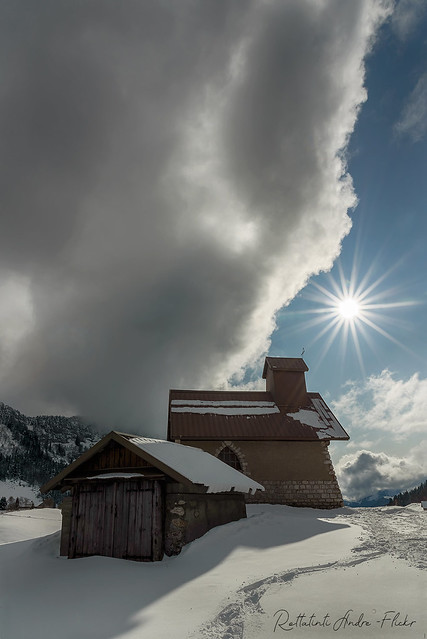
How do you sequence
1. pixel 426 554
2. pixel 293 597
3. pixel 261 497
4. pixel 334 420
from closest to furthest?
pixel 293 597
pixel 426 554
pixel 261 497
pixel 334 420

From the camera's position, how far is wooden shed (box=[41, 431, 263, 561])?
1118 cm

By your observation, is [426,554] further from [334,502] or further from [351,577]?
[334,502]

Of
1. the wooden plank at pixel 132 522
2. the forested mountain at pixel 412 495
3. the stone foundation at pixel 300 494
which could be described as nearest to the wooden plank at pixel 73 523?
the wooden plank at pixel 132 522

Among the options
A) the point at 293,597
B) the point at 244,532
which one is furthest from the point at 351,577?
the point at 244,532

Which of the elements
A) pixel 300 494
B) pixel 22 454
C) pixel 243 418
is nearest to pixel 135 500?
pixel 300 494

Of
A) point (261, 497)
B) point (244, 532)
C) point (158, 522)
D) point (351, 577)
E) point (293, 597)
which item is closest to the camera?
point (293, 597)

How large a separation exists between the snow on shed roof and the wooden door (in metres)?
0.87

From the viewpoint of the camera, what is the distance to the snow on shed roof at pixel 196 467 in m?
11.8

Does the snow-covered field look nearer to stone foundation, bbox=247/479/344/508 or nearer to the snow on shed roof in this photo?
the snow on shed roof

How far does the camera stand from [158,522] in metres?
11.2

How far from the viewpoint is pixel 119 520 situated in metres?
11.5

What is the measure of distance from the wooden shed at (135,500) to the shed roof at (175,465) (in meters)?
0.03

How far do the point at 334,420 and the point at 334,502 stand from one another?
5606 mm

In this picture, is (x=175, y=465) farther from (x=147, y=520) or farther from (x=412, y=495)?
(x=412, y=495)
